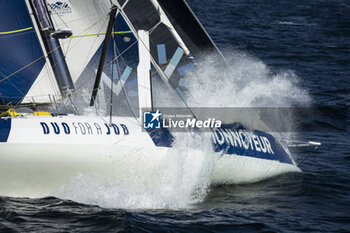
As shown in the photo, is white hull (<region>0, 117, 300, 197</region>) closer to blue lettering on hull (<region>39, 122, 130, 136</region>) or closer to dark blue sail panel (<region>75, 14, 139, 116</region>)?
blue lettering on hull (<region>39, 122, 130, 136</region>)

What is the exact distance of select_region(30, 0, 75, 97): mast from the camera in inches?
340

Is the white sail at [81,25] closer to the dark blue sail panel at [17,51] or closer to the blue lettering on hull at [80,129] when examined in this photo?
the dark blue sail panel at [17,51]

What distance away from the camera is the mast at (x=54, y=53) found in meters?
8.63

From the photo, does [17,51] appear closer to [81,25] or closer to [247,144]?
[81,25]

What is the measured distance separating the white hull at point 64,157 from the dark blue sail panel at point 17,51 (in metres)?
2.19

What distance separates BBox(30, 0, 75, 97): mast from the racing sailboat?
2 centimetres

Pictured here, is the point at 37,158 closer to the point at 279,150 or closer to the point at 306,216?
the point at 306,216

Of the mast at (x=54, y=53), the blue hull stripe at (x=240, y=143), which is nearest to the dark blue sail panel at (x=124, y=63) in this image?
the mast at (x=54, y=53)

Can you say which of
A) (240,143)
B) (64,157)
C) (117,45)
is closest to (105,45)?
(64,157)

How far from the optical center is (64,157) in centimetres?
674

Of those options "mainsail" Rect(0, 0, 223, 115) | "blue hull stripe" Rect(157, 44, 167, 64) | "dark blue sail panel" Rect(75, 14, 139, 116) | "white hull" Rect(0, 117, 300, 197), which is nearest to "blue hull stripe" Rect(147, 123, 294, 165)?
"white hull" Rect(0, 117, 300, 197)

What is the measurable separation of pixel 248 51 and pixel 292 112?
719 centimetres

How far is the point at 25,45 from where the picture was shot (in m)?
8.98

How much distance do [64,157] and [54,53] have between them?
288 centimetres
